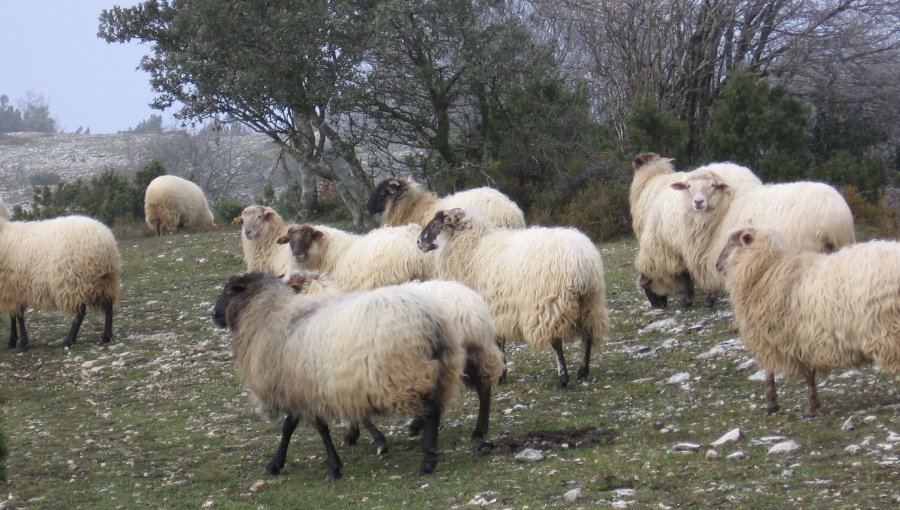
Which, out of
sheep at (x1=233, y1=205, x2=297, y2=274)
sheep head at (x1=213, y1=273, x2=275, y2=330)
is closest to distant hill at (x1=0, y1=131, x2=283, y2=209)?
sheep at (x1=233, y1=205, x2=297, y2=274)

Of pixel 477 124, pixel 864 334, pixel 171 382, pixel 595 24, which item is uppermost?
pixel 595 24

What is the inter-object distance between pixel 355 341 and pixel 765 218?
5.47 meters

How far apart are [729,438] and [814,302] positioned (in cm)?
128

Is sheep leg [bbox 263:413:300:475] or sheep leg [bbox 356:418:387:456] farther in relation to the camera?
sheep leg [bbox 356:418:387:456]

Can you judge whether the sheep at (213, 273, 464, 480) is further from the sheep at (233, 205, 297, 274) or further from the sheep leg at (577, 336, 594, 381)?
the sheep at (233, 205, 297, 274)

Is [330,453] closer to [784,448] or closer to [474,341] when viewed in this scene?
[474,341]

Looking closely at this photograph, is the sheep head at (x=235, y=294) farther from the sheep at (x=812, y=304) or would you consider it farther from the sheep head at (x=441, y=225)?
the sheep at (x=812, y=304)

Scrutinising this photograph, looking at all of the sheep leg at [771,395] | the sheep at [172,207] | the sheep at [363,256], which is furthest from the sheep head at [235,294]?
the sheep at [172,207]

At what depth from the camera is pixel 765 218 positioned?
10.8m

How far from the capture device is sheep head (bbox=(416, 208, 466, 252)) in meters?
10.9

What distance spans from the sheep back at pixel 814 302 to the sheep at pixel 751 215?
136 cm

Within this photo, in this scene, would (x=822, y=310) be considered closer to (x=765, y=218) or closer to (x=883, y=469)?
(x=883, y=469)

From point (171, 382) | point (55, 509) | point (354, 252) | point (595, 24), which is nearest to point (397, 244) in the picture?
point (354, 252)

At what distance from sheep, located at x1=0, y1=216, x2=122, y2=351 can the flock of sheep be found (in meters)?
0.02
